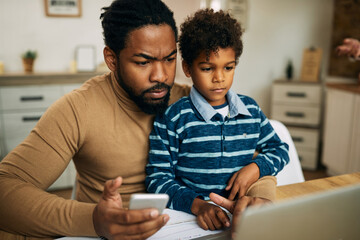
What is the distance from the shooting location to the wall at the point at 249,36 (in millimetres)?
3092

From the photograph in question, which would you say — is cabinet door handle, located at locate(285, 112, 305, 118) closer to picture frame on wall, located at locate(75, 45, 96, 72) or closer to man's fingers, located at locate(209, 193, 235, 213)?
picture frame on wall, located at locate(75, 45, 96, 72)

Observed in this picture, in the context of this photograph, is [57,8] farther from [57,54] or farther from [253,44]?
[253,44]

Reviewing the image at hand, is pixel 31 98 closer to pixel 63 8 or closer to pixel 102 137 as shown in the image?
pixel 63 8

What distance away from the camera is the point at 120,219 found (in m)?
0.65

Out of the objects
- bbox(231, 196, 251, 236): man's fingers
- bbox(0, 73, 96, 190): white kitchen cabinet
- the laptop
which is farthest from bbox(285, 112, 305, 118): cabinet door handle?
the laptop

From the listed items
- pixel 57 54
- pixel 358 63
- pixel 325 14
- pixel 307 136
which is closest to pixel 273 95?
pixel 307 136

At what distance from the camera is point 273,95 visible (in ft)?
11.3

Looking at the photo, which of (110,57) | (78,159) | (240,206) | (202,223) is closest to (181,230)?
(202,223)

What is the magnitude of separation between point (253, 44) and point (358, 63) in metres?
1.15

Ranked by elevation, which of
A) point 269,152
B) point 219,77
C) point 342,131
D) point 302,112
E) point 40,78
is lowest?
point 342,131

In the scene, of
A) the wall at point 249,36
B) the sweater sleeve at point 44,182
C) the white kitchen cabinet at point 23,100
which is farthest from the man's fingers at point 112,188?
the wall at point 249,36

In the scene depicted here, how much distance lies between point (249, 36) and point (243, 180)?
9.67 feet

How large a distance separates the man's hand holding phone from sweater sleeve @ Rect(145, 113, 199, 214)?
24cm

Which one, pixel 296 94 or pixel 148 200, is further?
pixel 296 94
